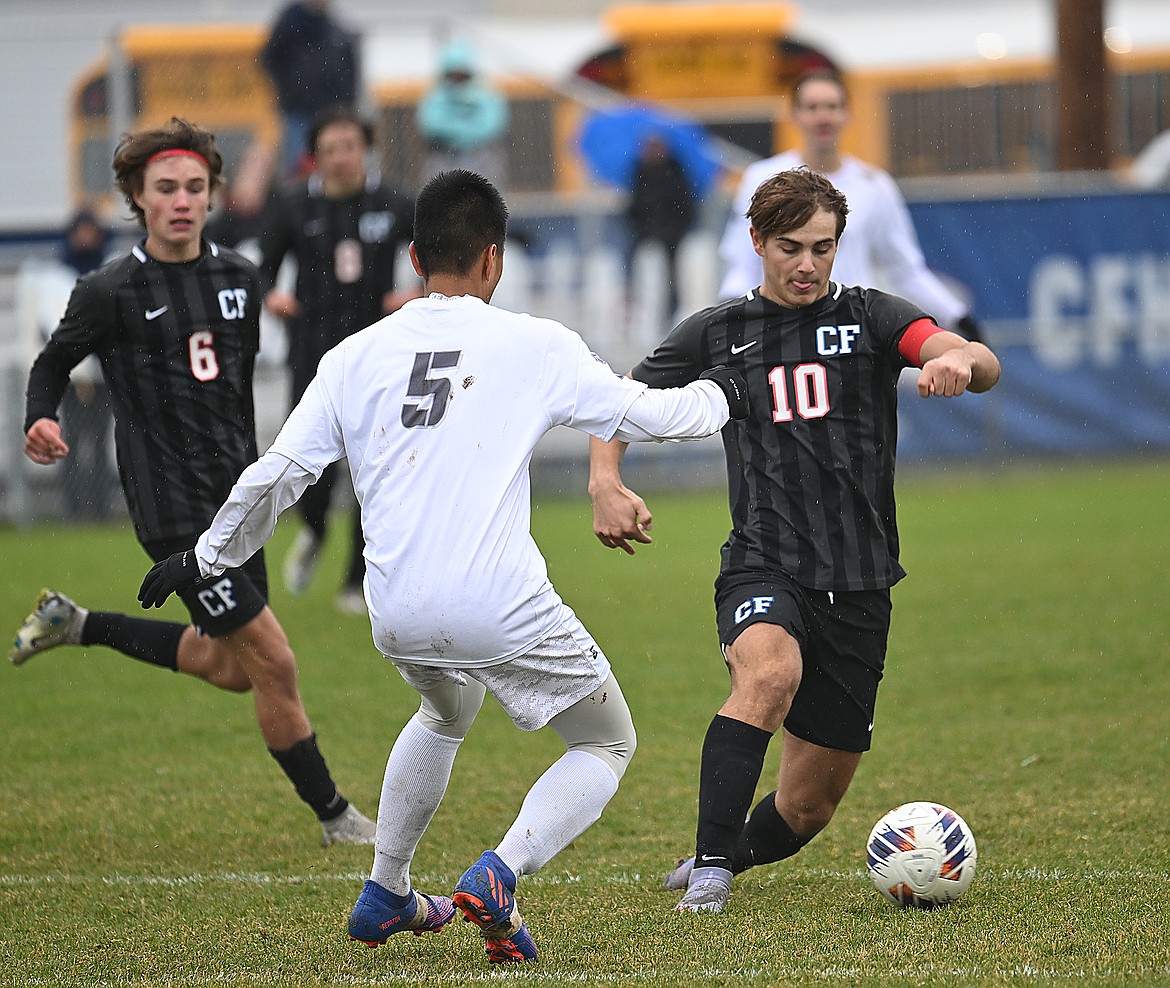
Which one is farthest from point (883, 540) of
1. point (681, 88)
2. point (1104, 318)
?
point (681, 88)

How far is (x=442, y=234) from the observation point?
12.6ft

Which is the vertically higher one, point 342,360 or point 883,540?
point 342,360

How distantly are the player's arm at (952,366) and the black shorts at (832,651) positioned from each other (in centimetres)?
61

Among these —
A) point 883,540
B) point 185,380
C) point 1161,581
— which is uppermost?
point 185,380

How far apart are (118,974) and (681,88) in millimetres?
16187

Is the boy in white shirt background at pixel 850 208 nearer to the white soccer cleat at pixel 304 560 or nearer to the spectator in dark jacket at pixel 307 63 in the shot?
the white soccer cleat at pixel 304 560

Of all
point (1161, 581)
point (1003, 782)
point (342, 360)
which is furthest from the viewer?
point (1161, 581)

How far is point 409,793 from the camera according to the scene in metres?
3.99

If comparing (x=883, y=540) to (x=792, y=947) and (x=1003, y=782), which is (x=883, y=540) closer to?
(x=792, y=947)

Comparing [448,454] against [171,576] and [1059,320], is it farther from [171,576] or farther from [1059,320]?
[1059,320]

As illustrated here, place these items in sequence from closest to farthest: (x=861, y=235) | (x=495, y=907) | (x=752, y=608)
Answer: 1. (x=495, y=907)
2. (x=752, y=608)
3. (x=861, y=235)

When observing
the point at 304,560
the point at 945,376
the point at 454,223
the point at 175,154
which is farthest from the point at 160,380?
the point at 304,560

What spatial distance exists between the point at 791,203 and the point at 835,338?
0.39m

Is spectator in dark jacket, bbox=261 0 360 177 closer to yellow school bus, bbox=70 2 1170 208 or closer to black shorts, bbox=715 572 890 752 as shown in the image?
yellow school bus, bbox=70 2 1170 208
